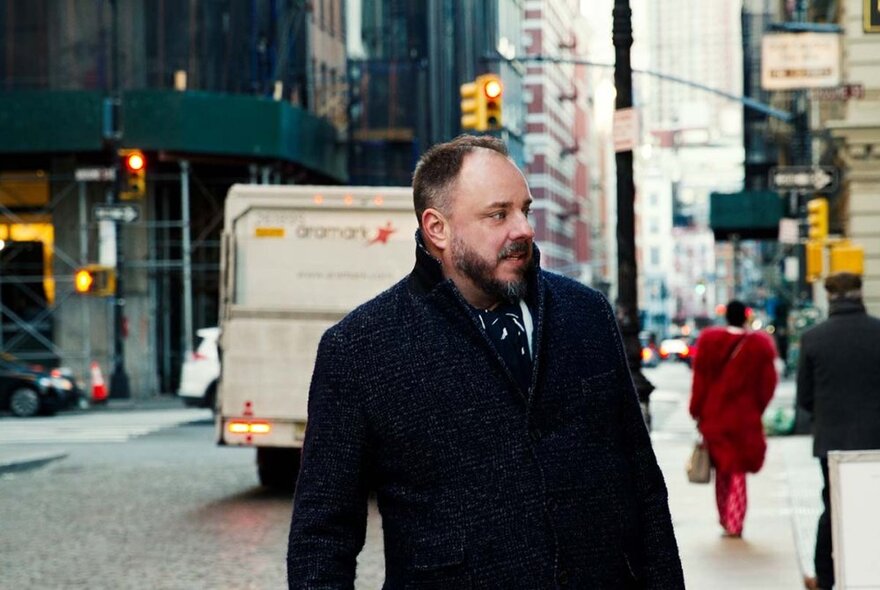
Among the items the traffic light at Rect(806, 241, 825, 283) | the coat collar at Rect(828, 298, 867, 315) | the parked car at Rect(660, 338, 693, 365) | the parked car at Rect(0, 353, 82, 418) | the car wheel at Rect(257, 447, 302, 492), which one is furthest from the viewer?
the parked car at Rect(660, 338, 693, 365)

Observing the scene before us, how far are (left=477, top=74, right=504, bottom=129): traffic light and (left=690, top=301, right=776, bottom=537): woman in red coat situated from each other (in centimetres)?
1276

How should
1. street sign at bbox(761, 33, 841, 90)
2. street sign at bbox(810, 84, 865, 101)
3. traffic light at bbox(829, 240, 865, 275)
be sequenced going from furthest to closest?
street sign at bbox(810, 84, 865, 101)
traffic light at bbox(829, 240, 865, 275)
street sign at bbox(761, 33, 841, 90)

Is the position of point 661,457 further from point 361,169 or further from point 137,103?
point 361,169

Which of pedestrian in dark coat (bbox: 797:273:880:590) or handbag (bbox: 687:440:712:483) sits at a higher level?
pedestrian in dark coat (bbox: 797:273:880:590)

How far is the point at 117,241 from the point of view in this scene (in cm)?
4056

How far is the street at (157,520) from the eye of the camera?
11734 millimetres

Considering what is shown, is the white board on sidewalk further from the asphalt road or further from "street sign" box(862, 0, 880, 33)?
the asphalt road

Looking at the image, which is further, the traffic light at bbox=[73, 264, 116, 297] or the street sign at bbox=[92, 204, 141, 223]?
the street sign at bbox=[92, 204, 141, 223]

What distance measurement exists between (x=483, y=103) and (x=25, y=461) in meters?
8.77

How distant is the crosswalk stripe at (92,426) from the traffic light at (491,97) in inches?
305

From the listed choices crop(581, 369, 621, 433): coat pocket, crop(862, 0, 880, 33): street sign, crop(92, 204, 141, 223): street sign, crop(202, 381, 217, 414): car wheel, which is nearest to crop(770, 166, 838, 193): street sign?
crop(202, 381, 217, 414): car wheel

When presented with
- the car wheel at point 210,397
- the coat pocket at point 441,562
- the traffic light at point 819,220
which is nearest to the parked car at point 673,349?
the traffic light at point 819,220

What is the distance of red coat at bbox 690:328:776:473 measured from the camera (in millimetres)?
12344

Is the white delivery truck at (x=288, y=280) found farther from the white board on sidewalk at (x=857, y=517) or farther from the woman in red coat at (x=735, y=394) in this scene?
the white board on sidewalk at (x=857, y=517)
